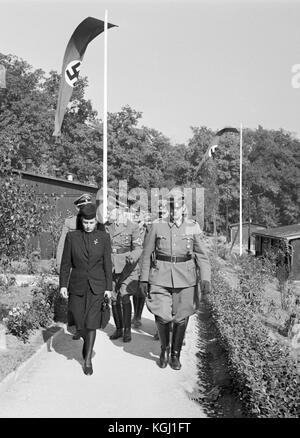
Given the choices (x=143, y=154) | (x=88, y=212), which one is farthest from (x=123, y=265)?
(x=143, y=154)

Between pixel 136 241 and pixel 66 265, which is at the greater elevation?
pixel 136 241

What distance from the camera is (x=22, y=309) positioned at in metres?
7.99

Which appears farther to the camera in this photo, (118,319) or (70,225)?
(118,319)

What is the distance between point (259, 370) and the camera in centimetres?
475

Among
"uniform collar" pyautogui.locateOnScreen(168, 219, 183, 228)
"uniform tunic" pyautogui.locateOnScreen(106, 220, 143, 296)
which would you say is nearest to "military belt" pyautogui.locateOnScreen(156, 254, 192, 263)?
"uniform collar" pyautogui.locateOnScreen(168, 219, 183, 228)

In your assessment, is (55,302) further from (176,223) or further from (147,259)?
(176,223)

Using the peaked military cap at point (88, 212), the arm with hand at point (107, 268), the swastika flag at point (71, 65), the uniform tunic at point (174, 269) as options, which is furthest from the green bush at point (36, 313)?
the swastika flag at point (71, 65)

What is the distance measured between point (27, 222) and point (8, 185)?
26.6 inches

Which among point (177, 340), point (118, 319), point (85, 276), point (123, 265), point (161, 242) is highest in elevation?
point (161, 242)

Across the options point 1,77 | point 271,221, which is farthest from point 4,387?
point 271,221

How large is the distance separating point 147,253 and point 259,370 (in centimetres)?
219

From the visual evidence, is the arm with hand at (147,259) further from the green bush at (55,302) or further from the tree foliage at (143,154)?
the tree foliage at (143,154)

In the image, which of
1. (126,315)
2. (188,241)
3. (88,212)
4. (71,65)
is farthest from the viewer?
(71,65)

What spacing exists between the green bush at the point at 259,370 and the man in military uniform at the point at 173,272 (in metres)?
0.64
